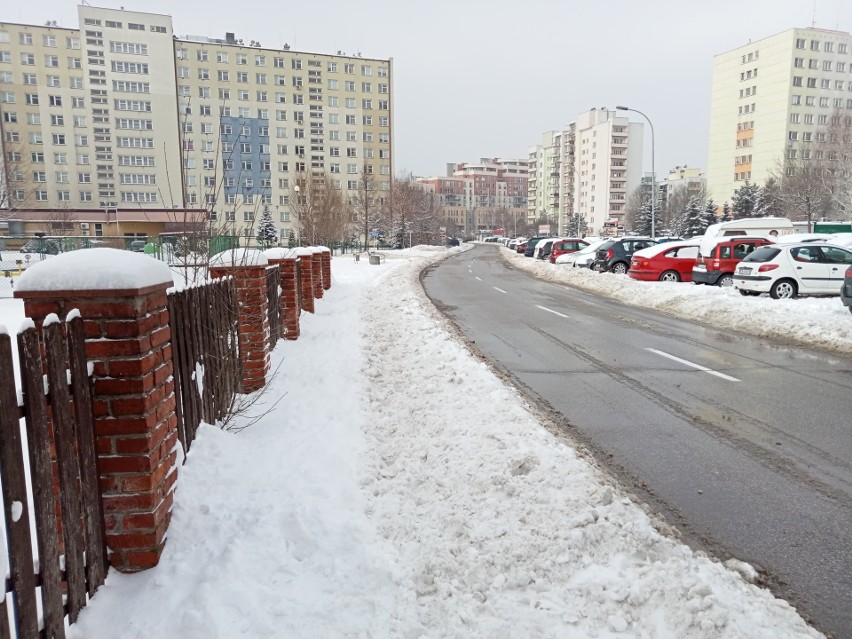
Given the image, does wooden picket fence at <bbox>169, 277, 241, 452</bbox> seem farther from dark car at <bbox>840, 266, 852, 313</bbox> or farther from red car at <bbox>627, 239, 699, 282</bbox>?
red car at <bbox>627, 239, 699, 282</bbox>

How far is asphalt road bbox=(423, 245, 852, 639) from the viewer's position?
377 centimetres

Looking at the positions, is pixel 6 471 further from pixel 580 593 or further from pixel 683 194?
pixel 683 194

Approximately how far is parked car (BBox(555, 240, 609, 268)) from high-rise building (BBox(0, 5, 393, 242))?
45.0 meters

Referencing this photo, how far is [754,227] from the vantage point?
3353 cm

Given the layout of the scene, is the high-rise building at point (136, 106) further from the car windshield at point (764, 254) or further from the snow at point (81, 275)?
the snow at point (81, 275)

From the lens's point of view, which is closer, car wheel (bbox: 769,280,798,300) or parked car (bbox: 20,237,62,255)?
car wheel (bbox: 769,280,798,300)

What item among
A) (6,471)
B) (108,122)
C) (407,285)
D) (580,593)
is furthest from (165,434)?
(108,122)

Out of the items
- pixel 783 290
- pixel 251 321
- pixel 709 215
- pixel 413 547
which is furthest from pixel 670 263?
pixel 709 215

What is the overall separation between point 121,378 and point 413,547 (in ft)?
6.69

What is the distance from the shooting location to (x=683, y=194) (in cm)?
8475

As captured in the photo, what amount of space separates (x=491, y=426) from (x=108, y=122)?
85272 millimetres

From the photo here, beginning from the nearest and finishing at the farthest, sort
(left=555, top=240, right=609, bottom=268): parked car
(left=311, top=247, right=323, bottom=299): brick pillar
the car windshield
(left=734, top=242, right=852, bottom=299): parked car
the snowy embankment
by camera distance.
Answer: the snowy embankment
(left=311, top=247, right=323, bottom=299): brick pillar
(left=734, top=242, right=852, bottom=299): parked car
the car windshield
(left=555, top=240, right=609, bottom=268): parked car

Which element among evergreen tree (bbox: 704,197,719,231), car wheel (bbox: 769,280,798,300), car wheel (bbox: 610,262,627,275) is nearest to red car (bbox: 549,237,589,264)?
car wheel (bbox: 610,262,627,275)

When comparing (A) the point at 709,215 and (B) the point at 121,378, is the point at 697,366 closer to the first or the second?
(B) the point at 121,378
